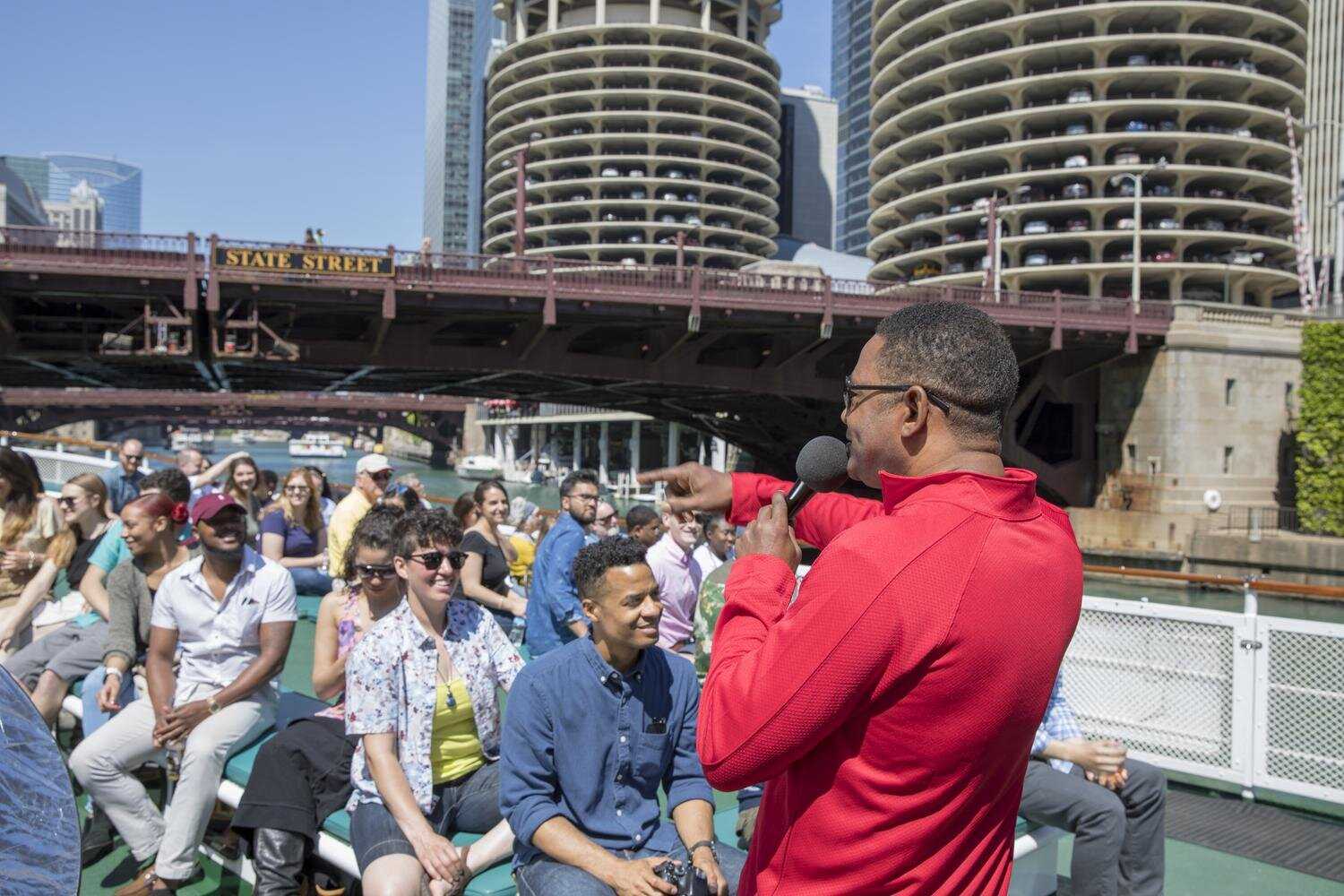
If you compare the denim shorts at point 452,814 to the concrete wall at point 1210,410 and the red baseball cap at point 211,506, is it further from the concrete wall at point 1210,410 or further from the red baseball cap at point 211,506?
the concrete wall at point 1210,410

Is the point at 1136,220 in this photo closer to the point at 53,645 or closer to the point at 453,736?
the point at 53,645

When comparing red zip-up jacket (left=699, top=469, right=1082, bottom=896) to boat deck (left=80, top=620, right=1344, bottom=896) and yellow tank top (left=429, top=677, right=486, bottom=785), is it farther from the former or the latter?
boat deck (left=80, top=620, right=1344, bottom=896)

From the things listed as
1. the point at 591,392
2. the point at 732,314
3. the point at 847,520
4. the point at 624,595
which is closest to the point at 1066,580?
the point at 847,520

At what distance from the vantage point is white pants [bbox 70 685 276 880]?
13.6 ft

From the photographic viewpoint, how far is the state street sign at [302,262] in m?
22.1

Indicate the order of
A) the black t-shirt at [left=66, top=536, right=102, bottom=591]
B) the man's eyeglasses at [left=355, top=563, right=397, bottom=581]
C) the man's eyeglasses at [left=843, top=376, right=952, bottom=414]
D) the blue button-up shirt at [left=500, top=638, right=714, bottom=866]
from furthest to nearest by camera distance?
the black t-shirt at [left=66, top=536, right=102, bottom=591]
the man's eyeglasses at [left=355, top=563, right=397, bottom=581]
the blue button-up shirt at [left=500, top=638, right=714, bottom=866]
the man's eyeglasses at [left=843, top=376, right=952, bottom=414]

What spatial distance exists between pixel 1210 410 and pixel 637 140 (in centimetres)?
5330

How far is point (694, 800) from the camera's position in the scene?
3281mm

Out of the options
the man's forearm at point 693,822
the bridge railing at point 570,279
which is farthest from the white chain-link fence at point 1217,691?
the bridge railing at point 570,279

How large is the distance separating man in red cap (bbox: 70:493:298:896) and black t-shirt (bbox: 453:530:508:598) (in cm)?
233

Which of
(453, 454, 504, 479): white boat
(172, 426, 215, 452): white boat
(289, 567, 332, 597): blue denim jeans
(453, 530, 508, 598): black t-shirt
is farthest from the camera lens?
(172, 426, 215, 452): white boat

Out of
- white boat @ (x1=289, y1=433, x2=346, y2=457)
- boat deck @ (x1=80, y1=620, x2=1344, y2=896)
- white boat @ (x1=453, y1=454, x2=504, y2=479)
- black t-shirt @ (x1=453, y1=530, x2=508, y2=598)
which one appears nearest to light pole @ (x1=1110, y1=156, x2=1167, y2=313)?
boat deck @ (x1=80, y1=620, x2=1344, y2=896)

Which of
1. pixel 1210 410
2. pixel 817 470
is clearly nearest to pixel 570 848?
pixel 817 470

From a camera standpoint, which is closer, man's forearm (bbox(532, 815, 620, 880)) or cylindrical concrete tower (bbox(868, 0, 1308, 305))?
man's forearm (bbox(532, 815, 620, 880))
